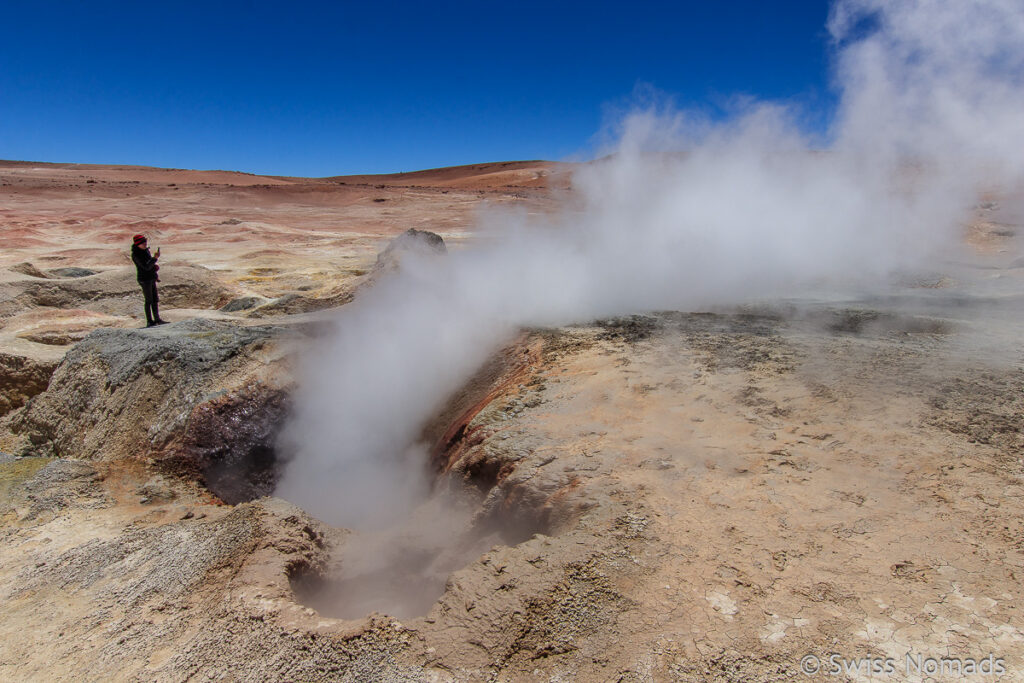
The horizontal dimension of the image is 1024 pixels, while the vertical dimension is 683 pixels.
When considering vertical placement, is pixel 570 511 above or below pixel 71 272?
below

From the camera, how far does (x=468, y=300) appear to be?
580cm

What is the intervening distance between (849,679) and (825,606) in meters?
0.27

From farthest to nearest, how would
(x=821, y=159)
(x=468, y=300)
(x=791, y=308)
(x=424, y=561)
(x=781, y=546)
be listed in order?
1. (x=821, y=159)
2. (x=468, y=300)
3. (x=791, y=308)
4. (x=424, y=561)
5. (x=781, y=546)

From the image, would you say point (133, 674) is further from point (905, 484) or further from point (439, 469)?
point (905, 484)

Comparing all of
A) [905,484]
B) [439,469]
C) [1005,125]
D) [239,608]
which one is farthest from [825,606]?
[1005,125]

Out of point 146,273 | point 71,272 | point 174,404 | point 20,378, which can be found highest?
point 146,273

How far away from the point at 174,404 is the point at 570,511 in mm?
2999

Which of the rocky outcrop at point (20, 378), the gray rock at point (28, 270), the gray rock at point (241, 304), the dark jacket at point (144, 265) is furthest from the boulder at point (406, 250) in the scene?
the gray rock at point (28, 270)

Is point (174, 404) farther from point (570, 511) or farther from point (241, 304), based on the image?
point (241, 304)

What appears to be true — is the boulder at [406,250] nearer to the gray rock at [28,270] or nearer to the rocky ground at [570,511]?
the rocky ground at [570,511]

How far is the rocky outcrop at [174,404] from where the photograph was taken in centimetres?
380

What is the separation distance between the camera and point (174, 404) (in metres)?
3.95

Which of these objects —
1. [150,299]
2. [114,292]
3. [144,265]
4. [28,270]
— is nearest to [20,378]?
[150,299]

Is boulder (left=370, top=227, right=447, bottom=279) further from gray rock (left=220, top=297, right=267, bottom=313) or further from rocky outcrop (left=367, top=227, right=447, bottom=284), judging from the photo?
gray rock (left=220, top=297, right=267, bottom=313)
